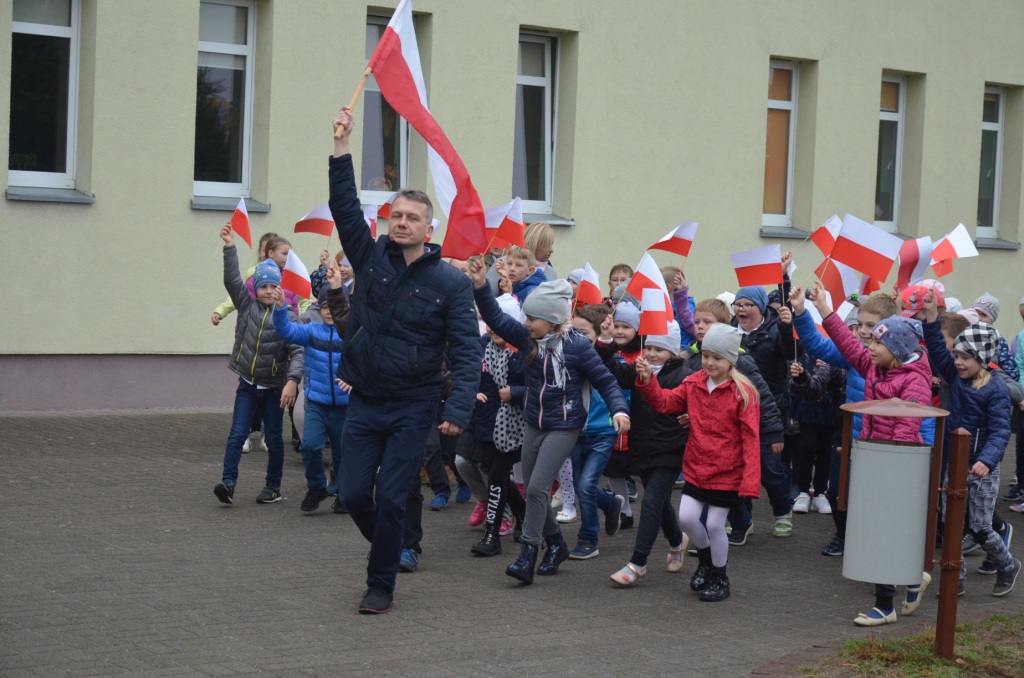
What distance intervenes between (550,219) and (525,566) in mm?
9774

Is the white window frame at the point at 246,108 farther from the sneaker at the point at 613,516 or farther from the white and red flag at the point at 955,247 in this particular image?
the white and red flag at the point at 955,247

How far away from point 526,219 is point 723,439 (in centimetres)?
957

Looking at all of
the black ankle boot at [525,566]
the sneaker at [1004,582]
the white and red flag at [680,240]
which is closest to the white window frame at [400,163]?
the white and red flag at [680,240]

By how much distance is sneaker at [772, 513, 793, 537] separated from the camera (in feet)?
31.2

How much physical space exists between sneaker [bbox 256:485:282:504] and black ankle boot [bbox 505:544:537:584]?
280cm

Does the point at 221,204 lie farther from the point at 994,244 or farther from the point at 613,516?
the point at 994,244

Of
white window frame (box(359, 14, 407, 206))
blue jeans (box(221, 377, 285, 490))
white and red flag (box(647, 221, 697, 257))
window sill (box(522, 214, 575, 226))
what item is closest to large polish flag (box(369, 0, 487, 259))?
blue jeans (box(221, 377, 285, 490))

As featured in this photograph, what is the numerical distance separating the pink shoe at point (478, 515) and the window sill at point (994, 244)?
13907 mm

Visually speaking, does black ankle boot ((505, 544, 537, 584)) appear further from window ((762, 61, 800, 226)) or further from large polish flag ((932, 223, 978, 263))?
window ((762, 61, 800, 226))

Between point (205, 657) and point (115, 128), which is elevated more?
point (115, 128)

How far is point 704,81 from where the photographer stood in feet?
58.7

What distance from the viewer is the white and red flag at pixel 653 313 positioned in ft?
25.9

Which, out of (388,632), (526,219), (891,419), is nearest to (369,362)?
(388,632)

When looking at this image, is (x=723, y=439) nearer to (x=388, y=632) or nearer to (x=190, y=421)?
(x=388, y=632)
